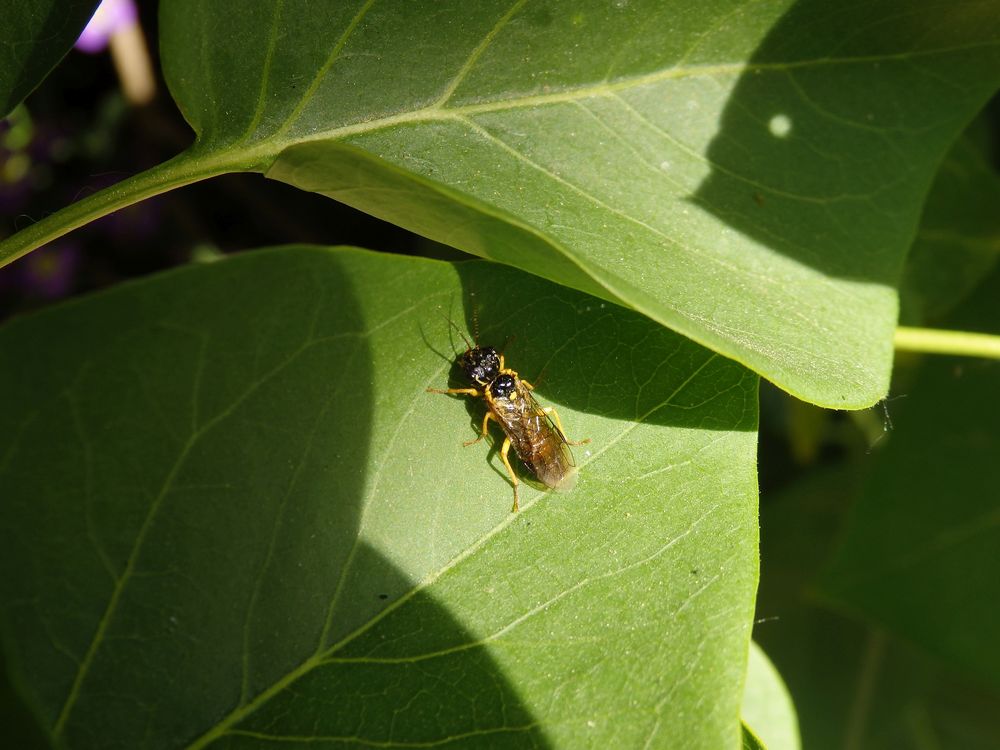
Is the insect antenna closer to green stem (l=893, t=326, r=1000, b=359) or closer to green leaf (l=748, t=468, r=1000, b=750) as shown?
green stem (l=893, t=326, r=1000, b=359)

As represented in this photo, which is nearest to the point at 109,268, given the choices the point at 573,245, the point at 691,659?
the point at 573,245

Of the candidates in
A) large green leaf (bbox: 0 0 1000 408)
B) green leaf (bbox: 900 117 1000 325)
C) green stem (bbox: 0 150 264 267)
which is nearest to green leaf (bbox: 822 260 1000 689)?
green leaf (bbox: 900 117 1000 325)

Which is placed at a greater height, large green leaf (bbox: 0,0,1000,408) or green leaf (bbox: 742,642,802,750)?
large green leaf (bbox: 0,0,1000,408)

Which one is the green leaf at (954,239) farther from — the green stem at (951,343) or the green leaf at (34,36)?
the green leaf at (34,36)

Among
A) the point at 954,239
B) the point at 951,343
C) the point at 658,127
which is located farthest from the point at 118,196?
the point at 954,239

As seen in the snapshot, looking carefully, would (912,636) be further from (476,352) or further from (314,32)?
(314,32)

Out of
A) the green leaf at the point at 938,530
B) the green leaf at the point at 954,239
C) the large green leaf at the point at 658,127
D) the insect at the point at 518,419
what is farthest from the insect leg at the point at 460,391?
the green leaf at the point at 954,239
